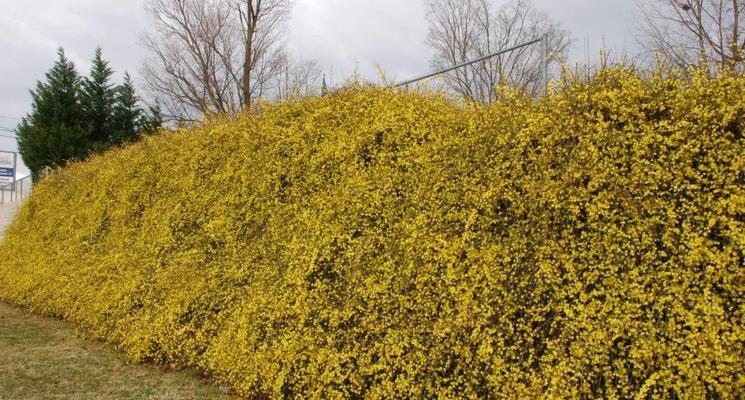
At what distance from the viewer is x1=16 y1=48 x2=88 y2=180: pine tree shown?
59.0 ft

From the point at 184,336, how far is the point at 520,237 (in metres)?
3.54

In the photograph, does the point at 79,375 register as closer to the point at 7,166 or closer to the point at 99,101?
the point at 99,101

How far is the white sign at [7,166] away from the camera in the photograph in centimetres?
2795

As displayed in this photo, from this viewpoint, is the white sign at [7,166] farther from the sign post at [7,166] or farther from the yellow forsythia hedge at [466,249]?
the yellow forsythia hedge at [466,249]

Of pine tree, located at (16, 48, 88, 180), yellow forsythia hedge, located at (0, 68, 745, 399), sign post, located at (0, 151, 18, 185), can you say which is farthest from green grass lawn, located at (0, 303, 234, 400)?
sign post, located at (0, 151, 18, 185)

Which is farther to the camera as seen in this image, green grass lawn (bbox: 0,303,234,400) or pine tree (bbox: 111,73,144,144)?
pine tree (bbox: 111,73,144,144)

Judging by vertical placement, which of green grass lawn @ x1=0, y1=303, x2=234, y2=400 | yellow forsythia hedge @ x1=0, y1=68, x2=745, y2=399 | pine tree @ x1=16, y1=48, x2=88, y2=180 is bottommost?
green grass lawn @ x1=0, y1=303, x2=234, y2=400

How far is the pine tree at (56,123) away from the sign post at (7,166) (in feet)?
32.8

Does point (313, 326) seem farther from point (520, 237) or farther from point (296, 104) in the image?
point (296, 104)

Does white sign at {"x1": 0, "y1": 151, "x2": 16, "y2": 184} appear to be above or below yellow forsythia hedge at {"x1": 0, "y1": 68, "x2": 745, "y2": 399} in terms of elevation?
above

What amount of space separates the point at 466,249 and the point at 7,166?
31804 millimetres

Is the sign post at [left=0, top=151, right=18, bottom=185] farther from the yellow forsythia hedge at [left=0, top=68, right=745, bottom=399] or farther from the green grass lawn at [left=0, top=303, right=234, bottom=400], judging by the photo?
the yellow forsythia hedge at [left=0, top=68, right=745, bottom=399]

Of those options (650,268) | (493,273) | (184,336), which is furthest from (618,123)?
(184,336)

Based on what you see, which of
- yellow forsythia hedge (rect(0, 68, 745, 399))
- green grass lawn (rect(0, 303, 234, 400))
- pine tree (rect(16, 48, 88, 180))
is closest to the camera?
yellow forsythia hedge (rect(0, 68, 745, 399))
